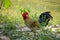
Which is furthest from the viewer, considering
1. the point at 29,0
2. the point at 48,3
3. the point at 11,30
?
the point at 29,0

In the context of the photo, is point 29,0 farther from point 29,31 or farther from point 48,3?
point 29,31

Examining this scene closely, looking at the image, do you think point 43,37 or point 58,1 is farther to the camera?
point 58,1

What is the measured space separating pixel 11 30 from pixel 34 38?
422mm

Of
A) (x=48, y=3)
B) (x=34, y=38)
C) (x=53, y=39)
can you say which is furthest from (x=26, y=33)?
(x=48, y=3)

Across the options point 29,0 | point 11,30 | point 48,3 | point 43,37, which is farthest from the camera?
point 29,0

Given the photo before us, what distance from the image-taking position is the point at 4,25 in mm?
4449

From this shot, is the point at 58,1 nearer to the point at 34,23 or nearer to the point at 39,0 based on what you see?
the point at 39,0

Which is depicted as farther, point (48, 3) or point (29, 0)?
point (29, 0)

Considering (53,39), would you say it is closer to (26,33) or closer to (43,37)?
(43,37)

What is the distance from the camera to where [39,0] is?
10.5 m

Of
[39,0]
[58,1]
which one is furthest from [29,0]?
[58,1]

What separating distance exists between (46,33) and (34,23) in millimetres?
425

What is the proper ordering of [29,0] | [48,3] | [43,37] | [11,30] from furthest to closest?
[29,0] < [48,3] < [11,30] < [43,37]

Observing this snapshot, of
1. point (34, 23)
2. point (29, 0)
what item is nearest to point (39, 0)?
point (29, 0)
